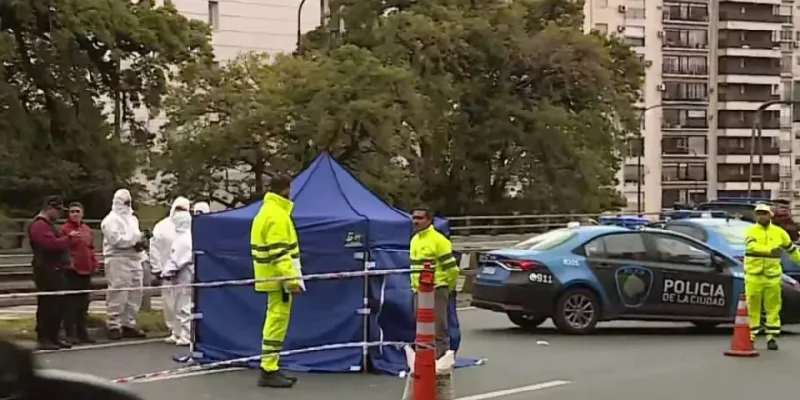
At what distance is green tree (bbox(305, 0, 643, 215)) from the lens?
57709 mm

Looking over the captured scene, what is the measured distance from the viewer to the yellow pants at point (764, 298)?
16781 mm

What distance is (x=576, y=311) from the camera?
1894 cm

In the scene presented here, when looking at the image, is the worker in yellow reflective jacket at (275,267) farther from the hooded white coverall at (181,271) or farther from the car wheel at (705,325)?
the car wheel at (705,325)

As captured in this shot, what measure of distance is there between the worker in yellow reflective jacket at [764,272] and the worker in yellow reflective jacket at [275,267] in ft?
20.9

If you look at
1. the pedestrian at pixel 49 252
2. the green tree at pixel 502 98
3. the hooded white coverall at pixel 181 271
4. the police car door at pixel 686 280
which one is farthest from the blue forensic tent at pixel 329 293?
the green tree at pixel 502 98

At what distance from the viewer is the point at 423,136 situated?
53.8m

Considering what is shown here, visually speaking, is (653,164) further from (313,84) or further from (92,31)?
(92,31)

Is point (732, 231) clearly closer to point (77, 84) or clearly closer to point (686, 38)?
point (77, 84)

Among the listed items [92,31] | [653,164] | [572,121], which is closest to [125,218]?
[92,31]

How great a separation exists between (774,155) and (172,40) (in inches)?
2958

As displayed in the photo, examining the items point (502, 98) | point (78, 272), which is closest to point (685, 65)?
point (502, 98)

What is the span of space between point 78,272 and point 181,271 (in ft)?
4.21

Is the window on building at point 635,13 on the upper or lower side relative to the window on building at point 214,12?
upper

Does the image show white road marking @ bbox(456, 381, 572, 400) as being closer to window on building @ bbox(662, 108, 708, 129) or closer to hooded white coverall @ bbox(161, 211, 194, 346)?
hooded white coverall @ bbox(161, 211, 194, 346)
